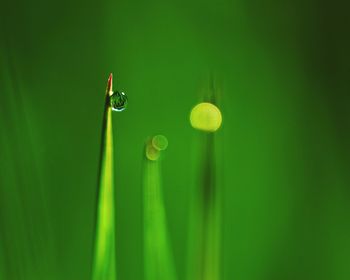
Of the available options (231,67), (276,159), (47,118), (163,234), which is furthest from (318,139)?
(47,118)

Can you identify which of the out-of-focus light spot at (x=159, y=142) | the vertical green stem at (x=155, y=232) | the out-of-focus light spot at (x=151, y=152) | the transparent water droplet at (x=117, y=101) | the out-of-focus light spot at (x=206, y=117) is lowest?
the vertical green stem at (x=155, y=232)

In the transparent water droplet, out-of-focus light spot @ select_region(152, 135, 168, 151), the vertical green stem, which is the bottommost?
the vertical green stem

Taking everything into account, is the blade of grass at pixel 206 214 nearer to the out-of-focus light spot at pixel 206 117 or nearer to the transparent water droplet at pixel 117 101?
the out-of-focus light spot at pixel 206 117

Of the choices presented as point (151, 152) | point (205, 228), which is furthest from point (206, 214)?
point (151, 152)

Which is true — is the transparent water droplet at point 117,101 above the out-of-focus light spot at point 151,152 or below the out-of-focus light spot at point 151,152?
above

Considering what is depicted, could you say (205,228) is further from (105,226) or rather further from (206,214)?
(105,226)

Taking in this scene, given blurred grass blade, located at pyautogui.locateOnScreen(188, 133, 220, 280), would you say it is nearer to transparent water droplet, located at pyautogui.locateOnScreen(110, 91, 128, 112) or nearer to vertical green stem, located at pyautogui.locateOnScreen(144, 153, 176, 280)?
vertical green stem, located at pyautogui.locateOnScreen(144, 153, 176, 280)

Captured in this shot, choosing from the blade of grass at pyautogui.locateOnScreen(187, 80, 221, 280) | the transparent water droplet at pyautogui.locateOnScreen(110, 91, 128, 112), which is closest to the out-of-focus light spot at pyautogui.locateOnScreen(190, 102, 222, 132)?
the blade of grass at pyautogui.locateOnScreen(187, 80, 221, 280)

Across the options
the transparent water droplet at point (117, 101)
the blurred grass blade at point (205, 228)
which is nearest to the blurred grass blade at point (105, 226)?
the transparent water droplet at point (117, 101)
